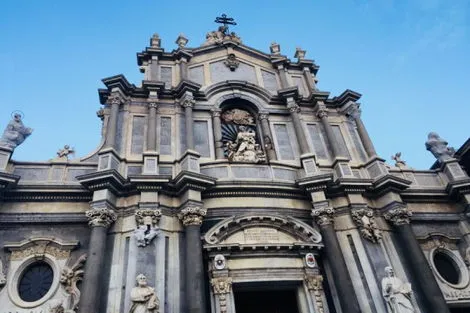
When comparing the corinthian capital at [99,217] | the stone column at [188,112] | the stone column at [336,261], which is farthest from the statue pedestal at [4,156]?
the stone column at [336,261]

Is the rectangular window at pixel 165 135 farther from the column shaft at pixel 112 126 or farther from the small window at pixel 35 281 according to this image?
the small window at pixel 35 281

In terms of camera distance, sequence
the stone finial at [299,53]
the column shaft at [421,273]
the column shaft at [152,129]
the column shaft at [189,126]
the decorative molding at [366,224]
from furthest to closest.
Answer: the stone finial at [299,53]
the column shaft at [189,126]
the column shaft at [152,129]
the decorative molding at [366,224]
the column shaft at [421,273]

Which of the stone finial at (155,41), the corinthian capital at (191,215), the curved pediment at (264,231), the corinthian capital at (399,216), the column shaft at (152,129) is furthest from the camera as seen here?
the stone finial at (155,41)

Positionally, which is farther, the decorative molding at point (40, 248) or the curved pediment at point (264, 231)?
the curved pediment at point (264, 231)

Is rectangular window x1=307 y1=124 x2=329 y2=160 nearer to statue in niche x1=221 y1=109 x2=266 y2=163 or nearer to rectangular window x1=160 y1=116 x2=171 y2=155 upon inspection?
statue in niche x1=221 y1=109 x2=266 y2=163

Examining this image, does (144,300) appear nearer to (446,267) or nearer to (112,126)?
(112,126)

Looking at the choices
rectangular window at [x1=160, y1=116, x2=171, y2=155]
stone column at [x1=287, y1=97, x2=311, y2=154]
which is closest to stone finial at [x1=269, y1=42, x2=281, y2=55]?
stone column at [x1=287, y1=97, x2=311, y2=154]

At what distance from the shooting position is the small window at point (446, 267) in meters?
12.1

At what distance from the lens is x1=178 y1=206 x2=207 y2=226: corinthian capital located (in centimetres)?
1041

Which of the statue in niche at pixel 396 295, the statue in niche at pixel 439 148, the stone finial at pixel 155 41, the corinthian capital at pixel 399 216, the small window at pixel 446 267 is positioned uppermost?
the stone finial at pixel 155 41

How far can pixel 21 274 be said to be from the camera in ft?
32.1

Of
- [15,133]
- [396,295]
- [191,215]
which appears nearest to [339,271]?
[396,295]

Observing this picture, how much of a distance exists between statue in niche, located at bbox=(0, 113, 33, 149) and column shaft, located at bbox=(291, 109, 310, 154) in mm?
9762

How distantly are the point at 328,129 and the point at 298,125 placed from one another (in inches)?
53.0
